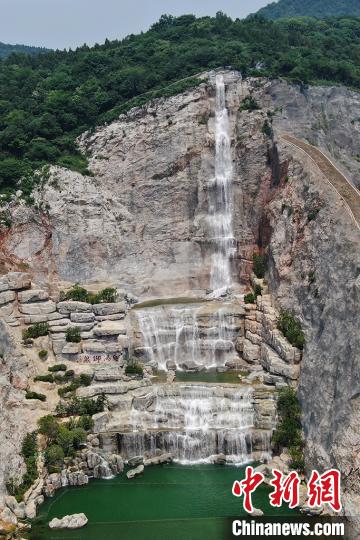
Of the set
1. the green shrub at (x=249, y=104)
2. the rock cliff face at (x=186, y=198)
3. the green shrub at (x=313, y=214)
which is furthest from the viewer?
the green shrub at (x=249, y=104)

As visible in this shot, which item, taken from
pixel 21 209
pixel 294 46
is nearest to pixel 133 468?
pixel 21 209

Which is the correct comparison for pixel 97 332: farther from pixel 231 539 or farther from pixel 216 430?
pixel 231 539

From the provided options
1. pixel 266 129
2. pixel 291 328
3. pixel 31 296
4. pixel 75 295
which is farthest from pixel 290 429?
pixel 266 129

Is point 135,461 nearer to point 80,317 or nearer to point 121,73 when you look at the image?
point 80,317

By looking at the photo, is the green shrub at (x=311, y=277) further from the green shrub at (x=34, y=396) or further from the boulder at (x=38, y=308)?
the green shrub at (x=34, y=396)

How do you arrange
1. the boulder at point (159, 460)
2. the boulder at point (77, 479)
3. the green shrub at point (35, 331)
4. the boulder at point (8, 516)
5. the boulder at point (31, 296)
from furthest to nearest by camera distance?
the boulder at point (31, 296), the green shrub at point (35, 331), the boulder at point (159, 460), the boulder at point (77, 479), the boulder at point (8, 516)

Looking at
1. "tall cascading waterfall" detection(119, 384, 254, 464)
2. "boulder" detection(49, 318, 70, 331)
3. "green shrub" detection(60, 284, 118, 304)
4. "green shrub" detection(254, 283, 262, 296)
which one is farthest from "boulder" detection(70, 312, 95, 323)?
"green shrub" detection(254, 283, 262, 296)

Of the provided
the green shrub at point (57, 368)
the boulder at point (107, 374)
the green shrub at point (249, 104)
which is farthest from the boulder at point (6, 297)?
the green shrub at point (249, 104)
